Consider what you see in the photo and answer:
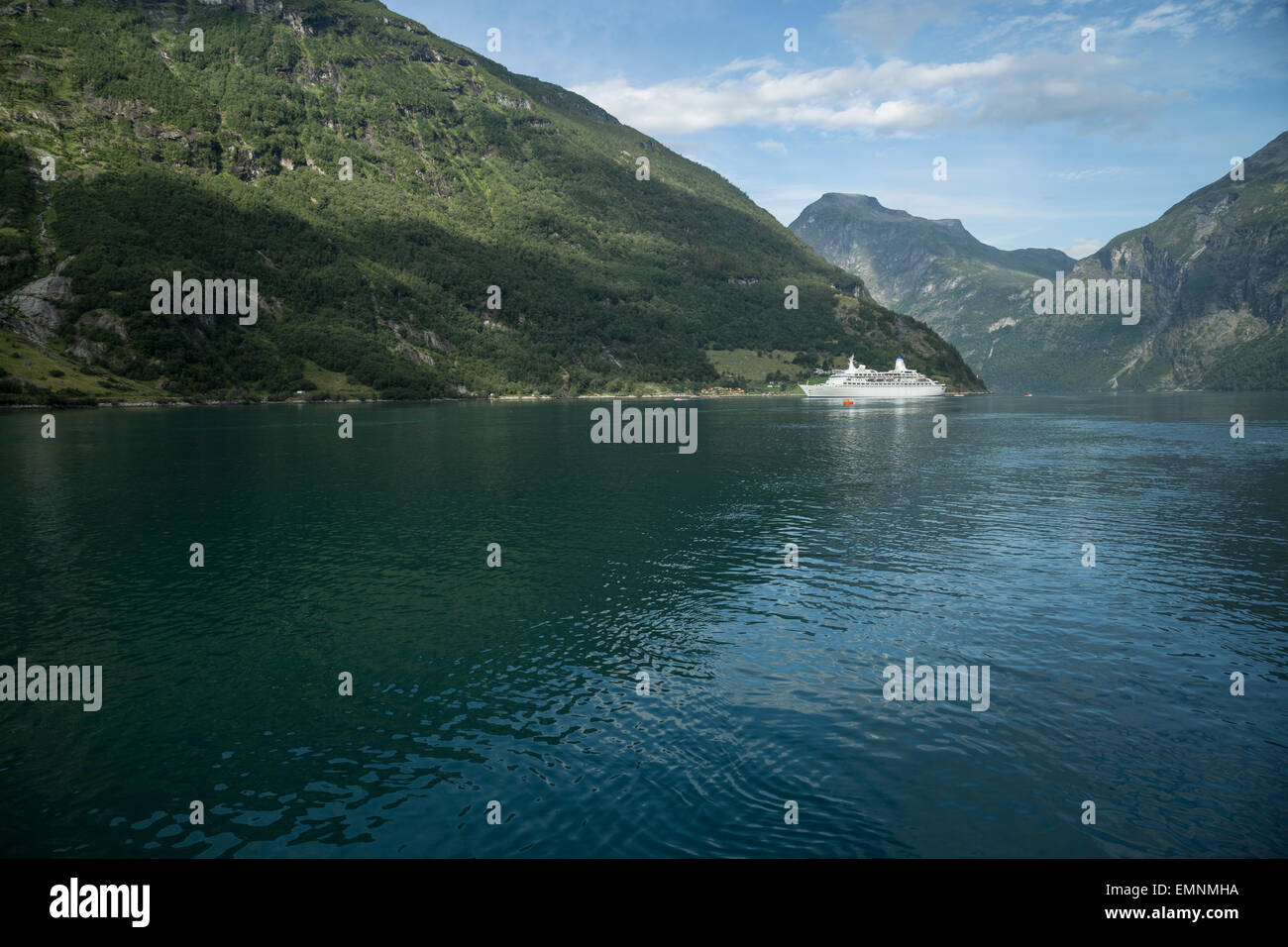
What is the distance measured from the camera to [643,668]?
3031 centimetres

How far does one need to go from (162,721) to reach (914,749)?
85.2 ft

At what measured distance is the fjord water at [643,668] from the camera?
19297mm

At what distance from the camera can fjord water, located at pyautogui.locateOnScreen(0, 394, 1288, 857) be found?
19.3m
